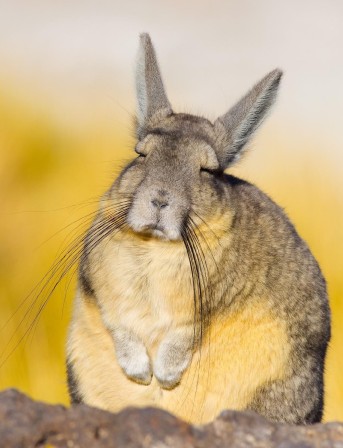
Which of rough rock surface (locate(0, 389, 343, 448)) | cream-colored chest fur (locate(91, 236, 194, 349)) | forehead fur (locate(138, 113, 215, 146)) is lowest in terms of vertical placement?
cream-colored chest fur (locate(91, 236, 194, 349))

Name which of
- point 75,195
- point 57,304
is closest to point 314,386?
point 57,304

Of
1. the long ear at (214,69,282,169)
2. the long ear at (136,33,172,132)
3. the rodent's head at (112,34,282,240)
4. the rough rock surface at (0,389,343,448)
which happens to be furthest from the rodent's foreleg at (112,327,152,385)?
the rough rock surface at (0,389,343,448)

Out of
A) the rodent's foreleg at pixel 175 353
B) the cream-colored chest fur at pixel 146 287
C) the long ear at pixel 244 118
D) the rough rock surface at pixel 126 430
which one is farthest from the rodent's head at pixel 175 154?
the rough rock surface at pixel 126 430

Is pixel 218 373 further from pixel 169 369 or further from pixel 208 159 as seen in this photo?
pixel 208 159

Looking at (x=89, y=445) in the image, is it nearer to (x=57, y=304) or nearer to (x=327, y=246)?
(x=57, y=304)

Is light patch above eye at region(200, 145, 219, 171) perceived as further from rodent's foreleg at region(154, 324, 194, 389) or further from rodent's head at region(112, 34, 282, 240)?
rodent's foreleg at region(154, 324, 194, 389)

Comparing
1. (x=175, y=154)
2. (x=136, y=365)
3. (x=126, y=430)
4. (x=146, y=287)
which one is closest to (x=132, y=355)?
(x=136, y=365)

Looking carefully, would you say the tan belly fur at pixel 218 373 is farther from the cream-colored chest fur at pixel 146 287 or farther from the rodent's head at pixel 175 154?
the rodent's head at pixel 175 154
